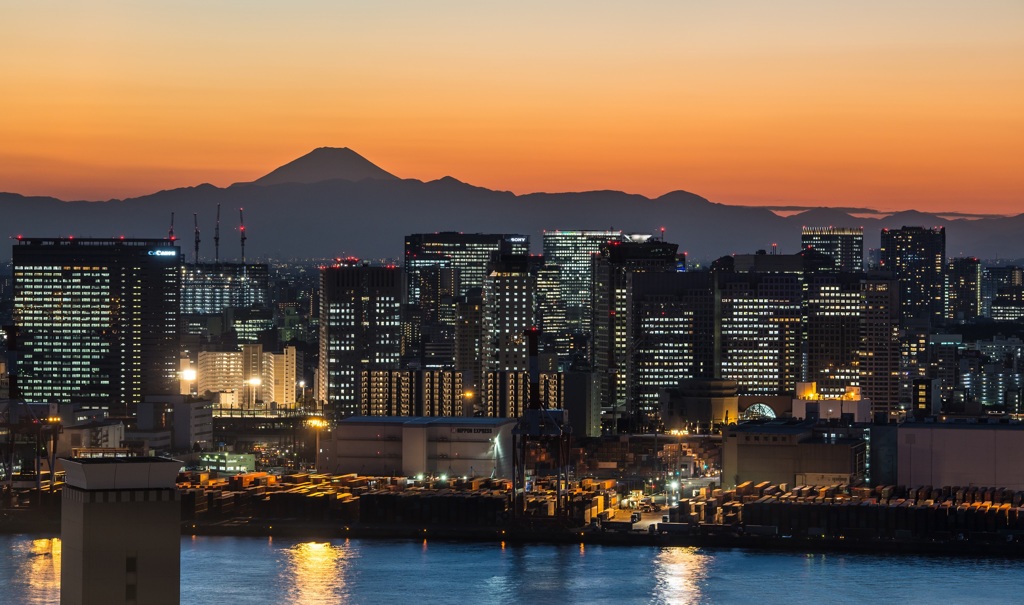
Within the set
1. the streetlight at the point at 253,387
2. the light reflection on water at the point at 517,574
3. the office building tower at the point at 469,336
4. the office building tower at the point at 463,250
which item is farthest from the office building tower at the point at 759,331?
the light reflection on water at the point at 517,574

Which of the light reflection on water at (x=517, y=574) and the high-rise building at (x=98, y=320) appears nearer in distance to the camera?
the light reflection on water at (x=517, y=574)

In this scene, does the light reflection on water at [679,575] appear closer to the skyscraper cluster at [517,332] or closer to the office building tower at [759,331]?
the skyscraper cluster at [517,332]

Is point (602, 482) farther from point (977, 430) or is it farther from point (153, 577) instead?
point (153, 577)

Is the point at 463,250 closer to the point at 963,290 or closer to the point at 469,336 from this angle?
the point at 963,290

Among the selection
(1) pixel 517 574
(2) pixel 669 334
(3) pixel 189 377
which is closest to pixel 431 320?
(2) pixel 669 334

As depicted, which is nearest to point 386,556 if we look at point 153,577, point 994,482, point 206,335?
point 994,482

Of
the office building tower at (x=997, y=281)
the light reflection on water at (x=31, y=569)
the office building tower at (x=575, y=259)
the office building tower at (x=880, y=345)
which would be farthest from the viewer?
the office building tower at (x=997, y=281)
